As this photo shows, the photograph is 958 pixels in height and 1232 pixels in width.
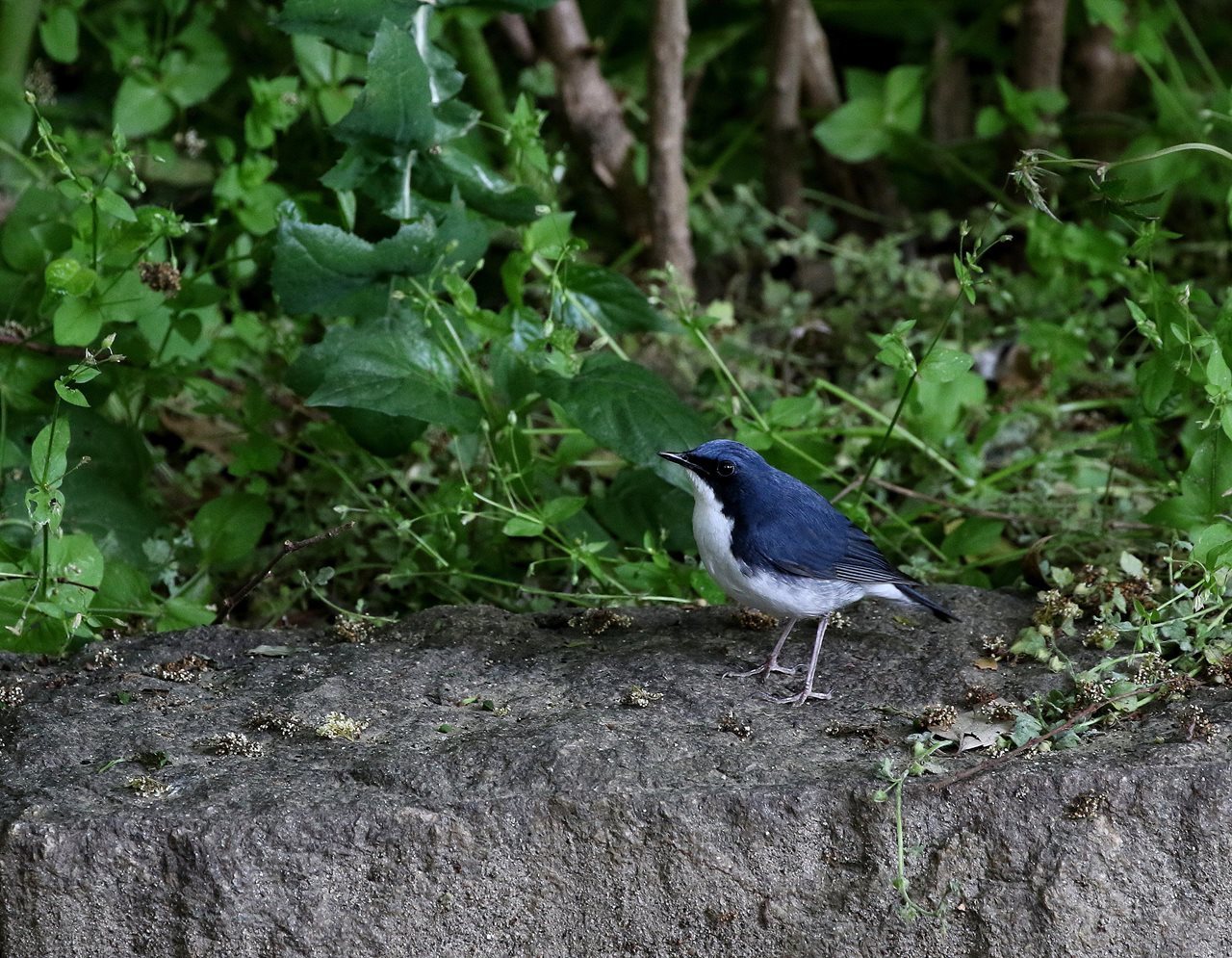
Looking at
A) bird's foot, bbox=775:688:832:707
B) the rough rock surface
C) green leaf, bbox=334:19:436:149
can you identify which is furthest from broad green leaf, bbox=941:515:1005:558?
green leaf, bbox=334:19:436:149

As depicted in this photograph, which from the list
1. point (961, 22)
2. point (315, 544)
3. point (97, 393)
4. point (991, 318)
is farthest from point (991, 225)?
point (97, 393)

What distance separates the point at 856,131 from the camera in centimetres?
681

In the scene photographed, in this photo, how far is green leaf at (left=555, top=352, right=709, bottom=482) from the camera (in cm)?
406

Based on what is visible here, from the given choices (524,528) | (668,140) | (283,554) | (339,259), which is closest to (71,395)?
(283,554)

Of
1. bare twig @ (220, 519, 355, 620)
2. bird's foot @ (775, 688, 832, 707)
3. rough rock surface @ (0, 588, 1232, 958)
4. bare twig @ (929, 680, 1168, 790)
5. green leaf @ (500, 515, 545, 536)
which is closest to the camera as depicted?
rough rock surface @ (0, 588, 1232, 958)

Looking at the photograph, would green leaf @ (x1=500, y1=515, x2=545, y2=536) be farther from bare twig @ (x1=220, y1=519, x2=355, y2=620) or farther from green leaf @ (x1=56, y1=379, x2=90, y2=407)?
green leaf @ (x1=56, y1=379, x2=90, y2=407)

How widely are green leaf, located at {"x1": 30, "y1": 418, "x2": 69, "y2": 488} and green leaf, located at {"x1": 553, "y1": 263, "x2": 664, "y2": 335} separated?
1.75 metres

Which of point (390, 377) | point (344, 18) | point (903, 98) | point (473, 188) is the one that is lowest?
point (903, 98)

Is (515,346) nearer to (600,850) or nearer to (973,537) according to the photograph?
(973,537)

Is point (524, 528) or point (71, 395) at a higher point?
point (71, 395)

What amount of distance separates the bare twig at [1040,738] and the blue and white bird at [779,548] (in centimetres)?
58

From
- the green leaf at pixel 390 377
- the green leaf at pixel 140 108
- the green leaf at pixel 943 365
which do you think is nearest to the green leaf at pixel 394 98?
the green leaf at pixel 390 377

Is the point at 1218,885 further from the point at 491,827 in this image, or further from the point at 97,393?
the point at 97,393

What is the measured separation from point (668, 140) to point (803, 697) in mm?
3393
